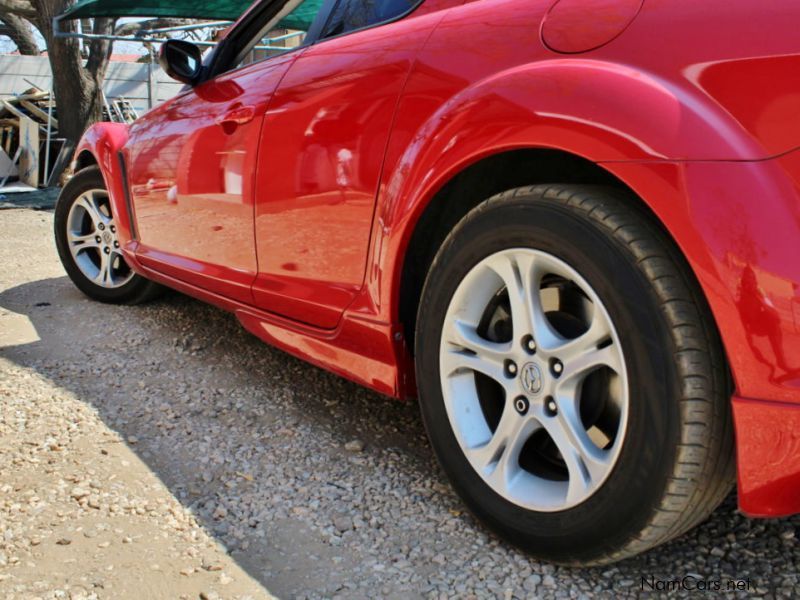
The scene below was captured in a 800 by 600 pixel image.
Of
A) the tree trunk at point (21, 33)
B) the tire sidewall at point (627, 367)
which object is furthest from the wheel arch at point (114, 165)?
the tree trunk at point (21, 33)

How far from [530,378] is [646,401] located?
32cm

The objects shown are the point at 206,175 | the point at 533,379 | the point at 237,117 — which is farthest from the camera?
the point at 206,175

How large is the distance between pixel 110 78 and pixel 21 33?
880 cm

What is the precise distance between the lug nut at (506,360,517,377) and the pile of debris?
426 inches

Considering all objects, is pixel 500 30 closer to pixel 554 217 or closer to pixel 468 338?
pixel 554 217

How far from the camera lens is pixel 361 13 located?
245 centimetres

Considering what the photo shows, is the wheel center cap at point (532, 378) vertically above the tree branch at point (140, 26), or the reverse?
the tree branch at point (140, 26)

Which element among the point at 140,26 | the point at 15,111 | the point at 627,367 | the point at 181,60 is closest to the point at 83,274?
the point at 181,60

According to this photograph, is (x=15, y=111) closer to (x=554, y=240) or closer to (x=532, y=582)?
(x=554, y=240)

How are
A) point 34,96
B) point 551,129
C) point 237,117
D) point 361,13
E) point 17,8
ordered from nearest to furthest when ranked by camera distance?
point 551,129
point 361,13
point 237,117
point 34,96
point 17,8

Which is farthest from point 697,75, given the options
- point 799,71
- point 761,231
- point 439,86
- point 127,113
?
point 127,113

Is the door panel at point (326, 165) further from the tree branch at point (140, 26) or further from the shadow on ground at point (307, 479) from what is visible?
the tree branch at point (140, 26)

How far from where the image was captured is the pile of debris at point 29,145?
1117cm

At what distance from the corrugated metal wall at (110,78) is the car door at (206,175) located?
1109 cm
